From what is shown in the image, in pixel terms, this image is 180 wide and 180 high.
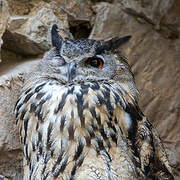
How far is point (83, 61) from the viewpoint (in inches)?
87.7

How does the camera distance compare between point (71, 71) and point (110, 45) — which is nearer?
point (71, 71)

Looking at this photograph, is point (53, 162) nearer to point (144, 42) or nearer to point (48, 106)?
point (48, 106)

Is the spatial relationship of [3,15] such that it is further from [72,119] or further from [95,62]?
[72,119]

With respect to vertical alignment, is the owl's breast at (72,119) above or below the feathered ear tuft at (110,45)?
below

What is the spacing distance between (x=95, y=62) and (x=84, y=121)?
42 centimetres

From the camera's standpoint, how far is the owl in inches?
79.6

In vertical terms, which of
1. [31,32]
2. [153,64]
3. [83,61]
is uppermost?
Result: [83,61]

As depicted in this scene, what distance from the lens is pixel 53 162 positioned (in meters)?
2.05

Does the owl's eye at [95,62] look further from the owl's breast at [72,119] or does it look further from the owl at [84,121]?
the owl's breast at [72,119]

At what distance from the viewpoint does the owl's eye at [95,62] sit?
224cm

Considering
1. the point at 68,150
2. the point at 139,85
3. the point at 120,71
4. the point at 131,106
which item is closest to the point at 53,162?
the point at 68,150

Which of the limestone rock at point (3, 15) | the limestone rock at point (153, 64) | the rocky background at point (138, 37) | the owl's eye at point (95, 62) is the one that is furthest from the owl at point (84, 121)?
the limestone rock at point (153, 64)

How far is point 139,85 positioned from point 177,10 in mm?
611

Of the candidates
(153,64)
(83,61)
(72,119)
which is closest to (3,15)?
(83,61)
